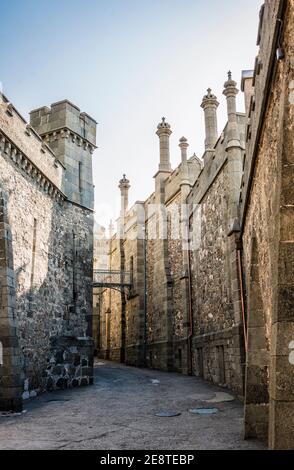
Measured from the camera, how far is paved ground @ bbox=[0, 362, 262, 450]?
6.23 m

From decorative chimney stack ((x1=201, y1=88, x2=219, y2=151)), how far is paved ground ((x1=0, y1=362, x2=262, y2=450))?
949 centimetres

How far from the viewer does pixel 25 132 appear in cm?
1221

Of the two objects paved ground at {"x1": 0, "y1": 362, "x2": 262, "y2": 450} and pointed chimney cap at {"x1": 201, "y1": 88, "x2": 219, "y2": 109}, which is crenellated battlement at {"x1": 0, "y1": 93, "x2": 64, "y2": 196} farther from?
pointed chimney cap at {"x1": 201, "y1": 88, "x2": 219, "y2": 109}

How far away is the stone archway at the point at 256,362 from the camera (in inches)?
252

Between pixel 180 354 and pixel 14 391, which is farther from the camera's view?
pixel 180 354

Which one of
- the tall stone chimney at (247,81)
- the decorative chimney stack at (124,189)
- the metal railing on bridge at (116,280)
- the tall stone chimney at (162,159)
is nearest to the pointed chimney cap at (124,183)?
the decorative chimney stack at (124,189)

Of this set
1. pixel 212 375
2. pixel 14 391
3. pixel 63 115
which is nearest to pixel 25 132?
pixel 63 115

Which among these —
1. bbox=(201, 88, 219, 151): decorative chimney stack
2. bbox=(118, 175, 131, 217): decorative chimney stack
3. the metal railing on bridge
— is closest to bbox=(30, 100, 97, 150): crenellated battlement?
bbox=(201, 88, 219, 151): decorative chimney stack

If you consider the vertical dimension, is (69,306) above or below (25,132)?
below

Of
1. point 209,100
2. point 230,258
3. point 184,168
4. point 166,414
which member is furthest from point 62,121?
point 166,414

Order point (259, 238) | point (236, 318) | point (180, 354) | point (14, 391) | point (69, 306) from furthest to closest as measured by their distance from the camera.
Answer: point (180, 354)
point (69, 306)
point (236, 318)
point (14, 391)
point (259, 238)

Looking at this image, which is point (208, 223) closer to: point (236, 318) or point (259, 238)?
point (236, 318)

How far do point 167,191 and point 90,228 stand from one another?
7.70 meters

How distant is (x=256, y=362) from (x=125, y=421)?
299cm
